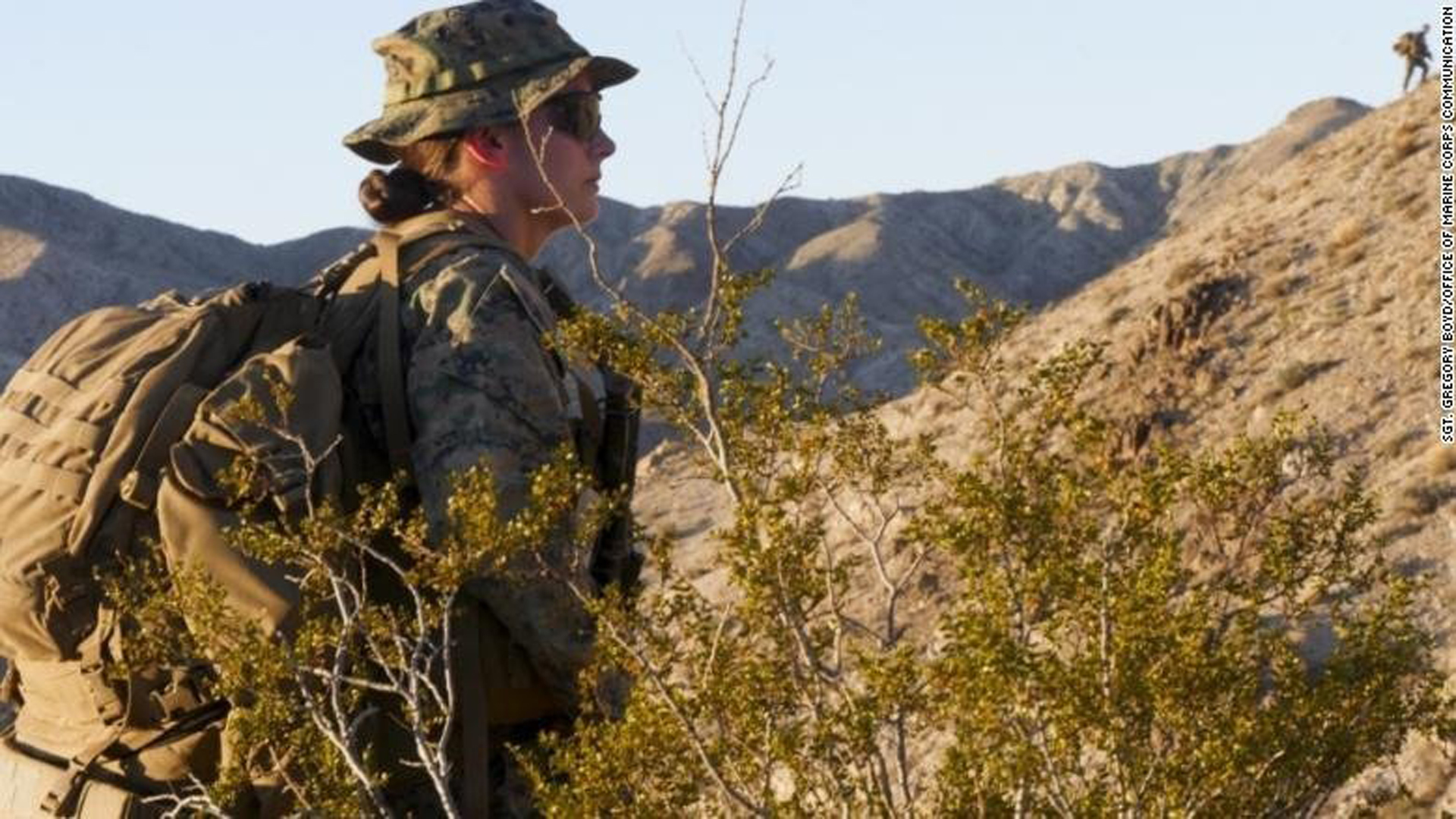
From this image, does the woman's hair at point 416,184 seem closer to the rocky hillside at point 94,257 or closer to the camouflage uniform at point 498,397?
the camouflage uniform at point 498,397

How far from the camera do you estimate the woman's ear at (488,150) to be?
5.11 m

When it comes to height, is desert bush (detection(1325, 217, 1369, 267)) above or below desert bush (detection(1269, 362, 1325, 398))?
above

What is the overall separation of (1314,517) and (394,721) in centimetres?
210

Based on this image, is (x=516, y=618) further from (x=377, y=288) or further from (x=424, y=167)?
(x=424, y=167)

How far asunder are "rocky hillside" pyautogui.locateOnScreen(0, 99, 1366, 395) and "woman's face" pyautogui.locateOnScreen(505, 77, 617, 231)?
7427 centimetres

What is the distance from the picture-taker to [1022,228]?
10938cm

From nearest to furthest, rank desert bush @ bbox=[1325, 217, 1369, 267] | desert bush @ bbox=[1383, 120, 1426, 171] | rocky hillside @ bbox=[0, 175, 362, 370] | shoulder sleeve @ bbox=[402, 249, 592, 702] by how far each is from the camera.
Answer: shoulder sleeve @ bbox=[402, 249, 592, 702], desert bush @ bbox=[1325, 217, 1369, 267], desert bush @ bbox=[1383, 120, 1426, 171], rocky hillside @ bbox=[0, 175, 362, 370]

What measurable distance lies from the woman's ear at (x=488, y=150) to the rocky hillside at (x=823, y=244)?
74.3 metres

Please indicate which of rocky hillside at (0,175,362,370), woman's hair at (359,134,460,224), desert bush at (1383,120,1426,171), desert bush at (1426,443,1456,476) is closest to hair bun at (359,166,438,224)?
woman's hair at (359,134,460,224)

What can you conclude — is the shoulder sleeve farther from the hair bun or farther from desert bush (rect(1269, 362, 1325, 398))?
desert bush (rect(1269, 362, 1325, 398))

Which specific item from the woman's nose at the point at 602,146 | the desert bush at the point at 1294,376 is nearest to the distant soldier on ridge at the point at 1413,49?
the desert bush at the point at 1294,376

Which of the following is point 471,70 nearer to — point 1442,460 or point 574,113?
point 574,113

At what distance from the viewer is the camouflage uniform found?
4555 millimetres

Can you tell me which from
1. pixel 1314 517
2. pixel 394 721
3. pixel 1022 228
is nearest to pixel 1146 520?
pixel 1314 517
